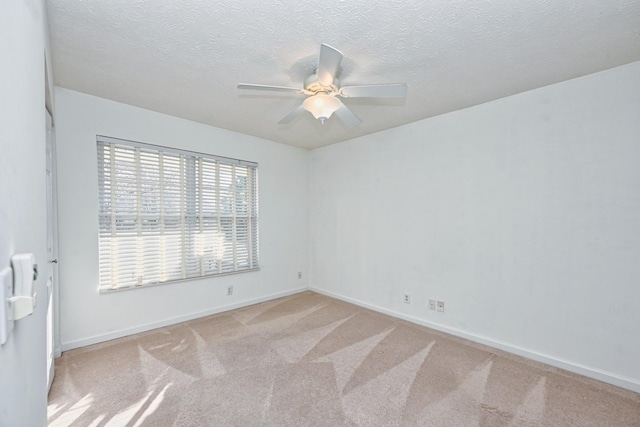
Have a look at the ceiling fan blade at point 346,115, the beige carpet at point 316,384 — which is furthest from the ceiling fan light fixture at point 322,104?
the beige carpet at point 316,384

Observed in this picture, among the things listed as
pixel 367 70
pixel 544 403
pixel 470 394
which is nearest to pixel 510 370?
pixel 544 403

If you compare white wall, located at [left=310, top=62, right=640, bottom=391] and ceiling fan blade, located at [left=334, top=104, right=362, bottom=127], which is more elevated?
ceiling fan blade, located at [left=334, top=104, right=362, bottom=127]

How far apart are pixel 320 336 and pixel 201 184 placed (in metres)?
2.30

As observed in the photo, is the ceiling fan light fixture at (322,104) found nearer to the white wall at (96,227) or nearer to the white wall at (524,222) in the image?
the white wall at (524,222)

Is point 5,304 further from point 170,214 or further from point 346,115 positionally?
point 170,214

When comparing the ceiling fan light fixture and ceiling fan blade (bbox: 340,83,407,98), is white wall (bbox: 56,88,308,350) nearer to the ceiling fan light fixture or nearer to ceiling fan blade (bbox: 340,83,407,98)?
the ceiling fan light fixture

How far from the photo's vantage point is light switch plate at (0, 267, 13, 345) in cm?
57

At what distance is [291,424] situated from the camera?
5.82 feet

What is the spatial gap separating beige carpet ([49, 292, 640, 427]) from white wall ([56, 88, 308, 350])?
28cm

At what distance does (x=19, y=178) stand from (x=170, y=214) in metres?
2.60

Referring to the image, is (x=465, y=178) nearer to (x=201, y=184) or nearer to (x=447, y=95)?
(x=447, y=95)

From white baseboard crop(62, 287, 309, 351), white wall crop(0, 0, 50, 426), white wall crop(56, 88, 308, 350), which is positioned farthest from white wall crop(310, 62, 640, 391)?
white wall crop(0, 0, 50, 426)

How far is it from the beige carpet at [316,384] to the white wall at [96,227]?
0.28 meters

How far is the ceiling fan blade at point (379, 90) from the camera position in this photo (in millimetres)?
1869
